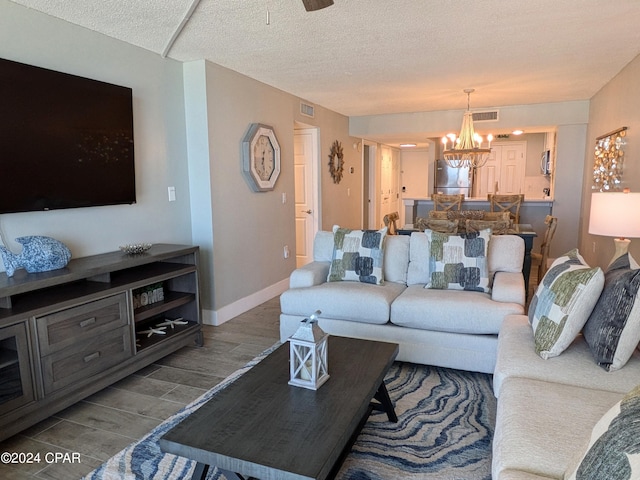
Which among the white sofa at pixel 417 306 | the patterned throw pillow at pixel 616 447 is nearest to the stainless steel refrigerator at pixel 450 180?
the white sofa at pixel 417 306

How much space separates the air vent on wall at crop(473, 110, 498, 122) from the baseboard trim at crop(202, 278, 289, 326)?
3646mm

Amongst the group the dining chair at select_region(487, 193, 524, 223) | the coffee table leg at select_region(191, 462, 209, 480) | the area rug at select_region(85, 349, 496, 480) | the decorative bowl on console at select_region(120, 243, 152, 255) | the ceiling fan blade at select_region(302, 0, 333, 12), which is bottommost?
the area rug at select_region(85, 349, 496, 480)

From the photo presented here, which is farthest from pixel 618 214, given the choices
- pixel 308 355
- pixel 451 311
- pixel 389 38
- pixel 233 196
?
pixel 233 196

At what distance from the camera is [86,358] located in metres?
2.47

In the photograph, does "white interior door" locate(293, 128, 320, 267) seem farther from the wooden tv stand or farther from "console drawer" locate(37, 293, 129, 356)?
"console drawer" locate(37, 293, 129, 356)

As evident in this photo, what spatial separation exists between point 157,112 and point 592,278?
323 centimetres

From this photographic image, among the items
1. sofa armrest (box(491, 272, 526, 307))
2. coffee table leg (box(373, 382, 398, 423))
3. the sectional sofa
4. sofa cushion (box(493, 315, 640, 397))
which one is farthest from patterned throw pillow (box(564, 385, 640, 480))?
sofa armrest (box(491, 272, 526, 307))

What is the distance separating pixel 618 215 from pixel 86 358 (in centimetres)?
343

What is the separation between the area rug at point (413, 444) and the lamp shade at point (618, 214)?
1.38 metres

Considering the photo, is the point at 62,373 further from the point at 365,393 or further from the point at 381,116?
the point at 381,116

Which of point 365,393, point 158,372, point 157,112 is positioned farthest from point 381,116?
point 365,393

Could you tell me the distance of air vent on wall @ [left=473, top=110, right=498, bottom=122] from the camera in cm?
616

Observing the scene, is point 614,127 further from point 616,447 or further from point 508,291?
point 616,447

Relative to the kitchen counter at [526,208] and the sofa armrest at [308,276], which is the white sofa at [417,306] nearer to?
the sofa armrest at [308,276]
